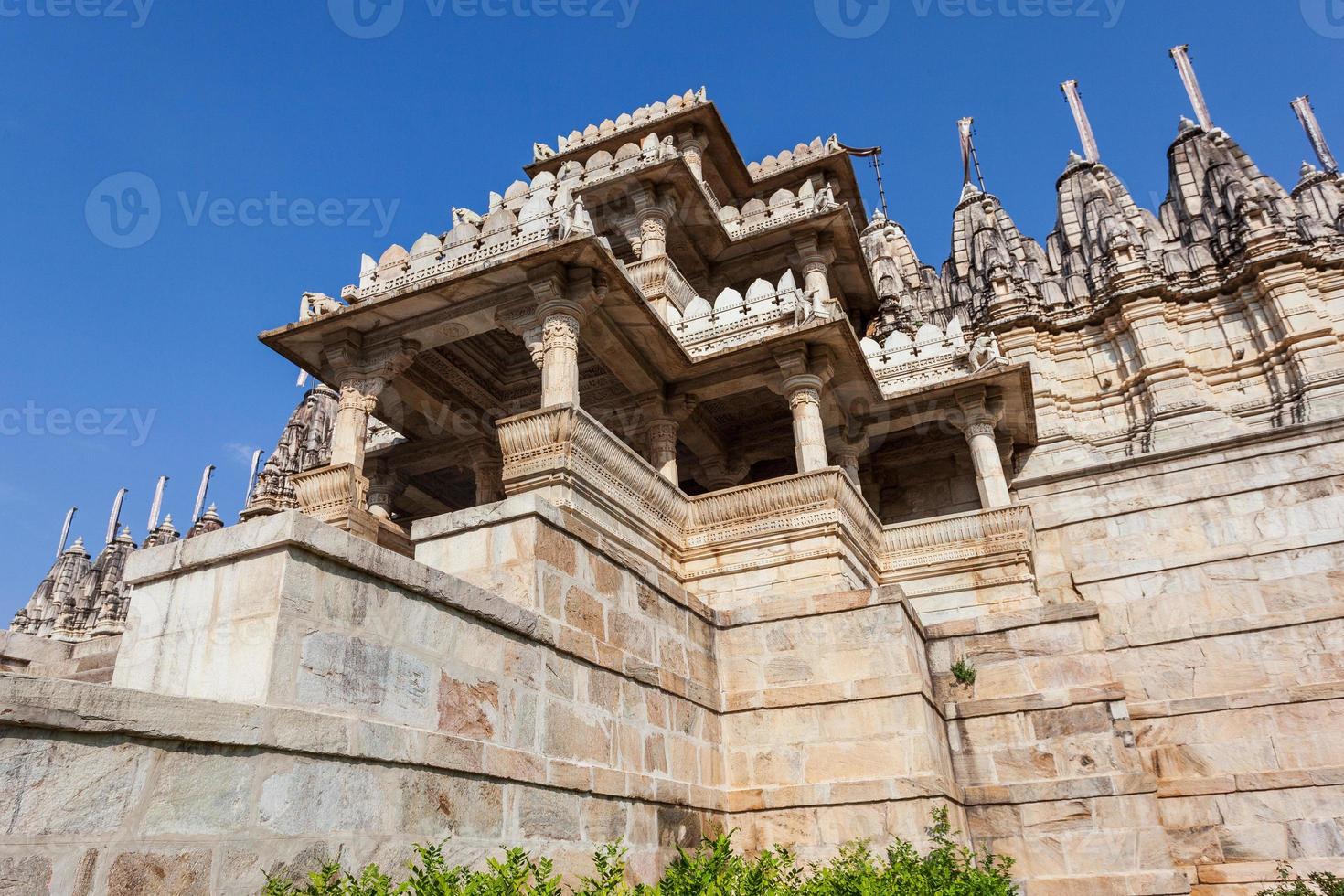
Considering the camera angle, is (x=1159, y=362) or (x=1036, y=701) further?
(x=1159, y=362)

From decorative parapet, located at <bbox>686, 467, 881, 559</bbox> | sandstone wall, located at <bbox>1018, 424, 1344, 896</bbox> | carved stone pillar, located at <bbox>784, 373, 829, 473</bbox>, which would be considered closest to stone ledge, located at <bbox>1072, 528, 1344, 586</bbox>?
sandstone wall, located at <bbox>1018, 424, 1344, 896</bbox>

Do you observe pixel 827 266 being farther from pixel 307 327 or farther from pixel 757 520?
pixel 307 327

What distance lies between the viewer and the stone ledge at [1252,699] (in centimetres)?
1110

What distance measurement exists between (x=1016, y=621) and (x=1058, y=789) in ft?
5.67

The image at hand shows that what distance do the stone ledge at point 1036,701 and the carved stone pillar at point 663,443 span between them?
6.16m

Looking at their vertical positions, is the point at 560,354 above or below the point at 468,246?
below

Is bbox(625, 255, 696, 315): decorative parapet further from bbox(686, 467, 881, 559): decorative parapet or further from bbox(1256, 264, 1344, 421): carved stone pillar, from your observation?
bbox(1256, 264, 1344, 421): carved stone pillar

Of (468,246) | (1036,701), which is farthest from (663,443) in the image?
(1036,701)

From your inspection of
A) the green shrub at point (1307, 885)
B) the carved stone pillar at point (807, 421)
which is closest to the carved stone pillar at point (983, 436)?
the carved stone pillar at point (807, 421)

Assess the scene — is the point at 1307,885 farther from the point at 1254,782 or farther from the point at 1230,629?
the point at 1230,629

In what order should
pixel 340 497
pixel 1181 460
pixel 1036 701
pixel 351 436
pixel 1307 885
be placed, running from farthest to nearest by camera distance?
pixel 1181 460 < pixel 351 436 < pixel 340 497 < pixel 1307 885 < pixel 1036 701

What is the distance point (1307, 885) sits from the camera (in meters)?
10.1

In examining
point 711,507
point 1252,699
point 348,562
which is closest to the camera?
point 348,562

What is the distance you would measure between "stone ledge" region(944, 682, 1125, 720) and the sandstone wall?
285cm
